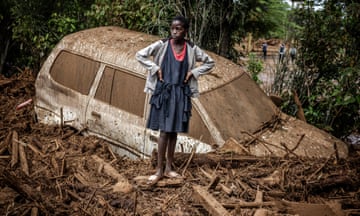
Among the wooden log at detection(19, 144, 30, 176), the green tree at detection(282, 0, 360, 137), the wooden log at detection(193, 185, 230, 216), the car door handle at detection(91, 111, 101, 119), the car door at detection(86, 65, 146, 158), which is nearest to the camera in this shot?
the wooden log at detection(193, 185, 230, 216)

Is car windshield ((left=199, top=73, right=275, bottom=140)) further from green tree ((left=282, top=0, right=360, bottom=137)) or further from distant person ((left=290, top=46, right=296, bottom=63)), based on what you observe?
distant person ((left=290, top=46, right=296, bottom=63))

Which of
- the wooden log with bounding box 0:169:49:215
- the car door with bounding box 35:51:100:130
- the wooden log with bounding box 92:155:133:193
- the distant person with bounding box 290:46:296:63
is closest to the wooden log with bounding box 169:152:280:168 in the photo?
the wooden log with bounding box 92:155:133:193

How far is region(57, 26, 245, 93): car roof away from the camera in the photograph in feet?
18.5

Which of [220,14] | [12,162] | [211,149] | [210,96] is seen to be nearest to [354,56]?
[220,14]

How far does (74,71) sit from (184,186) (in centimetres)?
304

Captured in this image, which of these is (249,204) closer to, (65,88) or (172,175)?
(172,175)

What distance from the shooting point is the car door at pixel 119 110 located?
5.45 meters

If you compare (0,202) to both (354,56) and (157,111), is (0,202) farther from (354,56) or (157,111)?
(354,56)

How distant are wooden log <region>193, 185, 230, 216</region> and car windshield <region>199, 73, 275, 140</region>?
3.86 feet

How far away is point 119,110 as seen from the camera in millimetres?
5660

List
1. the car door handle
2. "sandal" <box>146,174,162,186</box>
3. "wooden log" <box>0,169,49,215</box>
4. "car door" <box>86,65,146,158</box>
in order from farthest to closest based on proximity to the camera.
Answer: the car door handle
"car door" <box>86,65,146,158</box>
"sandal" <box>146,174,162,186</box>
"wooden log" <box>0,169,49,215</box>

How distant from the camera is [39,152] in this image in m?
5.52

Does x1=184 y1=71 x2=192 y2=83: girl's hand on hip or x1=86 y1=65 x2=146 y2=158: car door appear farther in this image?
x1=86 y1=65 x2=146 y2=158: car door

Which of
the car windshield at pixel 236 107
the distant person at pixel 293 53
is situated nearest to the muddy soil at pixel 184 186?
the car windshield at pixel 236 107
